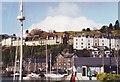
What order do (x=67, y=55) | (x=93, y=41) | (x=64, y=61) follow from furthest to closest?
1. (x=67, y=55)
2. (x=64, y=61)
3. (x=93, y=41)

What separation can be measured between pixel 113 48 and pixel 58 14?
1.43 metres

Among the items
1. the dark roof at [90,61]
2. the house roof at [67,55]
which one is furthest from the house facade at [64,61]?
the dark roof at [90,61]

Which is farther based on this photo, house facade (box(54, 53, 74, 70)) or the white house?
house facade (box(54, 53, 74, 70))

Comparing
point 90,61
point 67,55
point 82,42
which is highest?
point 82,42

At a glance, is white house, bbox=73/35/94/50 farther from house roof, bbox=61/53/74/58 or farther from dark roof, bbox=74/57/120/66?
dark roof, bbox=74/57/120/66

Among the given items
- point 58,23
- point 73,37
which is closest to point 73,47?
point 73,37

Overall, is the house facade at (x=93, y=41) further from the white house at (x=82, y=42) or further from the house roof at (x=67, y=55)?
the house roof at (x=67, y=55)

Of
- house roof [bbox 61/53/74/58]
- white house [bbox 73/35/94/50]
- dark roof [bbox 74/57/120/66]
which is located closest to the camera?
white house [bbox 73/35/94/50]

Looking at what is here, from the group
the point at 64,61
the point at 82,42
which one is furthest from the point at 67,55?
the point at 82,42

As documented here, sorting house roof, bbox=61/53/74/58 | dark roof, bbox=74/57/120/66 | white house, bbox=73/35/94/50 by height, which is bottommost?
dark roof, bbox=74/57/120/66

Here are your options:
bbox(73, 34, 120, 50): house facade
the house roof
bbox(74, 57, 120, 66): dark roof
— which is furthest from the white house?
bbox(74, 57, 120, 66): dark roof

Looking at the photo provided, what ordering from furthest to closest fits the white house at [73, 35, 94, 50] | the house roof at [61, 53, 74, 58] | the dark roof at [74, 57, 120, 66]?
the dark roof at [74, 57, 120, 66] → the house roof at [61, 53, 74, 58] → the white house at [73, 35, 94, 50]

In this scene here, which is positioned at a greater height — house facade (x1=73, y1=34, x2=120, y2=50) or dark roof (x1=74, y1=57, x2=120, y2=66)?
house facade (x1=73, y1=34, x2=120, y2=50)

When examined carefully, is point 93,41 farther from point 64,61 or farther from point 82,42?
point 64,61
